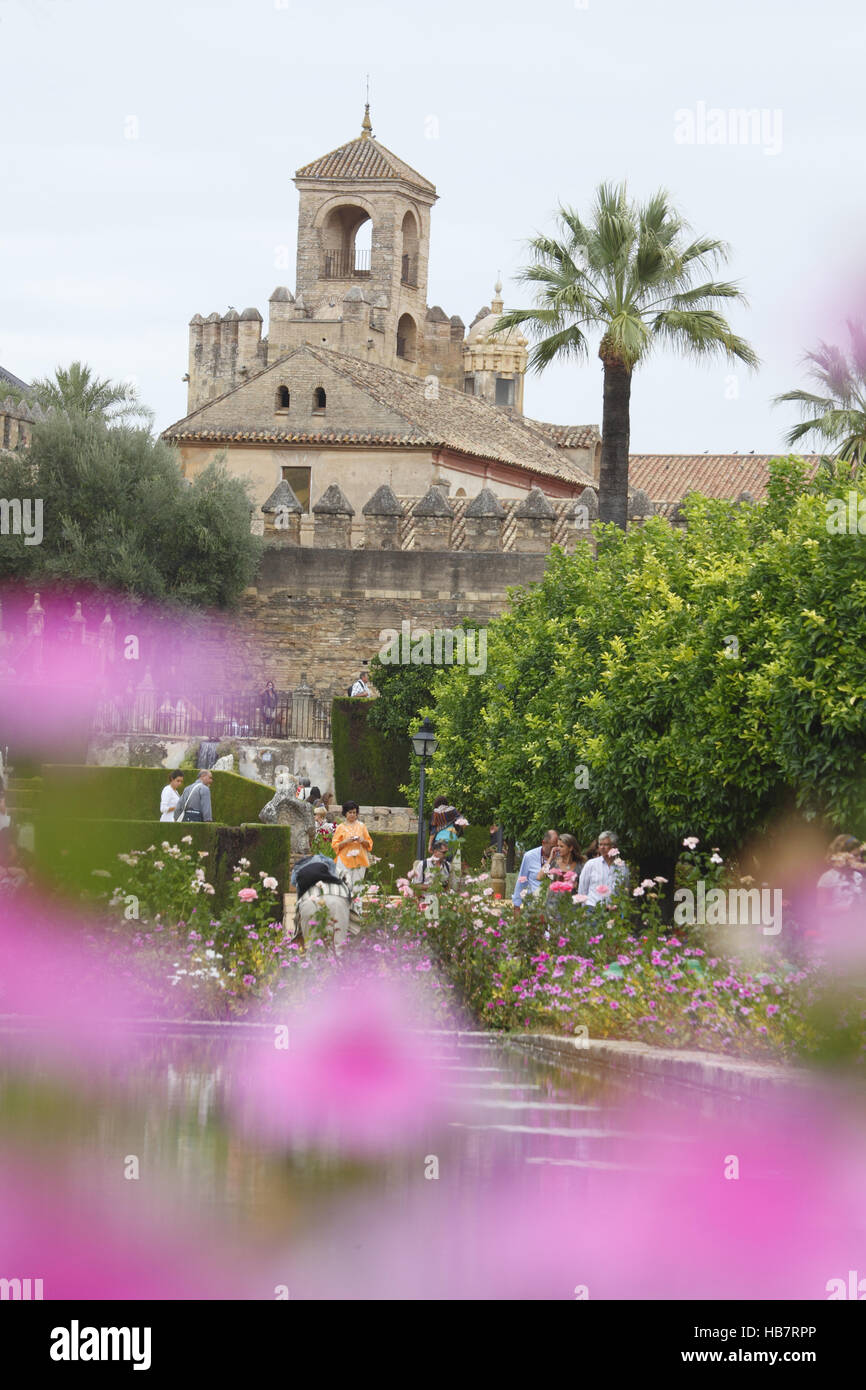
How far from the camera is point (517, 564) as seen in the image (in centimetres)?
4350

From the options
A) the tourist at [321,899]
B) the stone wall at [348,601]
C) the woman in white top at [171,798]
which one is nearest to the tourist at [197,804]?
the woman in white top at [171,798]

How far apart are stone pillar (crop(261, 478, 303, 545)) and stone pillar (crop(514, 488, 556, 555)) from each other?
470 centimetres

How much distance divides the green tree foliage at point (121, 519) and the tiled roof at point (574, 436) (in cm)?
2304

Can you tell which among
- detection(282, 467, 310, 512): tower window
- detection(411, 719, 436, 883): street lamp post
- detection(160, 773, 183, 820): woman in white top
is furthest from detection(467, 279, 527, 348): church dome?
detection(160, 773, 183, 820): woman in white top

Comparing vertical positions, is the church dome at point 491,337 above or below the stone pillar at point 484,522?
above

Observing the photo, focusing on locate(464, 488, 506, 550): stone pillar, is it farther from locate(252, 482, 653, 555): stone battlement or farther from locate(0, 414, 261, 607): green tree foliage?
locate(0, 414, 261, 607): green tree foliage

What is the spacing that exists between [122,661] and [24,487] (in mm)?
4527

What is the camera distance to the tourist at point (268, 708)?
1507 inches

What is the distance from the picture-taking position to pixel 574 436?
6519cm

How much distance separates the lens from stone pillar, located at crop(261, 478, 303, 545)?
1773 inches

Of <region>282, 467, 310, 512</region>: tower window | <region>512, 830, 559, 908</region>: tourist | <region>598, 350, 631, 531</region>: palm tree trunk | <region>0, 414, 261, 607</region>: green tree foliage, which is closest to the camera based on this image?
<region>512, 830, 559, 908</region>: tourist

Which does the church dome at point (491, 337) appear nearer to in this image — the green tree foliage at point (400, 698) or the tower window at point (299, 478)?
the tower window at point (299, 478)

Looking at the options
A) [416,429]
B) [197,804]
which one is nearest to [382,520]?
[416,429]

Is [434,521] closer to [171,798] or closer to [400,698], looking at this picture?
[400,698]
